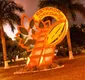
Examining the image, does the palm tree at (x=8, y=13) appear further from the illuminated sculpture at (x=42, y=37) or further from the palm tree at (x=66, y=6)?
the illuminated sculpture at (x=42, y=37)

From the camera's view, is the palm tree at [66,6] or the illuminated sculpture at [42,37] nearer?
the illuminated sculpture at [42,37]

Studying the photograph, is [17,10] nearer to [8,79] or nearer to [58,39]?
[58,39]

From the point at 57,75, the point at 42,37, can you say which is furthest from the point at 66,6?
the point at 57,75

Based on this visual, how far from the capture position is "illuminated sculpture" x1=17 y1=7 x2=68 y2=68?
66.8 ft

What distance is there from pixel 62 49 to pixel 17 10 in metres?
13.0

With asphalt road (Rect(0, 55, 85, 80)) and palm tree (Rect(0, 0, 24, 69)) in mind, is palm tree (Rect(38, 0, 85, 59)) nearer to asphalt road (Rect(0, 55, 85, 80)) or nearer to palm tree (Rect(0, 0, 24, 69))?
palm tree (Rect(0, 0, 24, 69))

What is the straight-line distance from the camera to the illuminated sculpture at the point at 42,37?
20359mm

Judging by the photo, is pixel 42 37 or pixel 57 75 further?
pixel 42 37

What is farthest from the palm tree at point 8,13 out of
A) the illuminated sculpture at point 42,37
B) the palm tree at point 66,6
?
the illuminated sculpture at point 42,37

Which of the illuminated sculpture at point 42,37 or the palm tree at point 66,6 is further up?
the palm tree at point 66,6

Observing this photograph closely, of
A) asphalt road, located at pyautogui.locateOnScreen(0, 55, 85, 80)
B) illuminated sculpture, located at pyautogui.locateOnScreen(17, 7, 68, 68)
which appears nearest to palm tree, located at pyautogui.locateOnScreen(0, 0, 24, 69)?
illuminated sculpture, located at pyautogui.locateOnScreen(17, 7, 68, 68)

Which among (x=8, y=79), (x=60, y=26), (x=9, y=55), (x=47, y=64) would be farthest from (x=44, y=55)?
(x=9, y=55)

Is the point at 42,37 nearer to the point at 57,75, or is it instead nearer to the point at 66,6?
the point at 57,75

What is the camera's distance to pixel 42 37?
20.6 meters
